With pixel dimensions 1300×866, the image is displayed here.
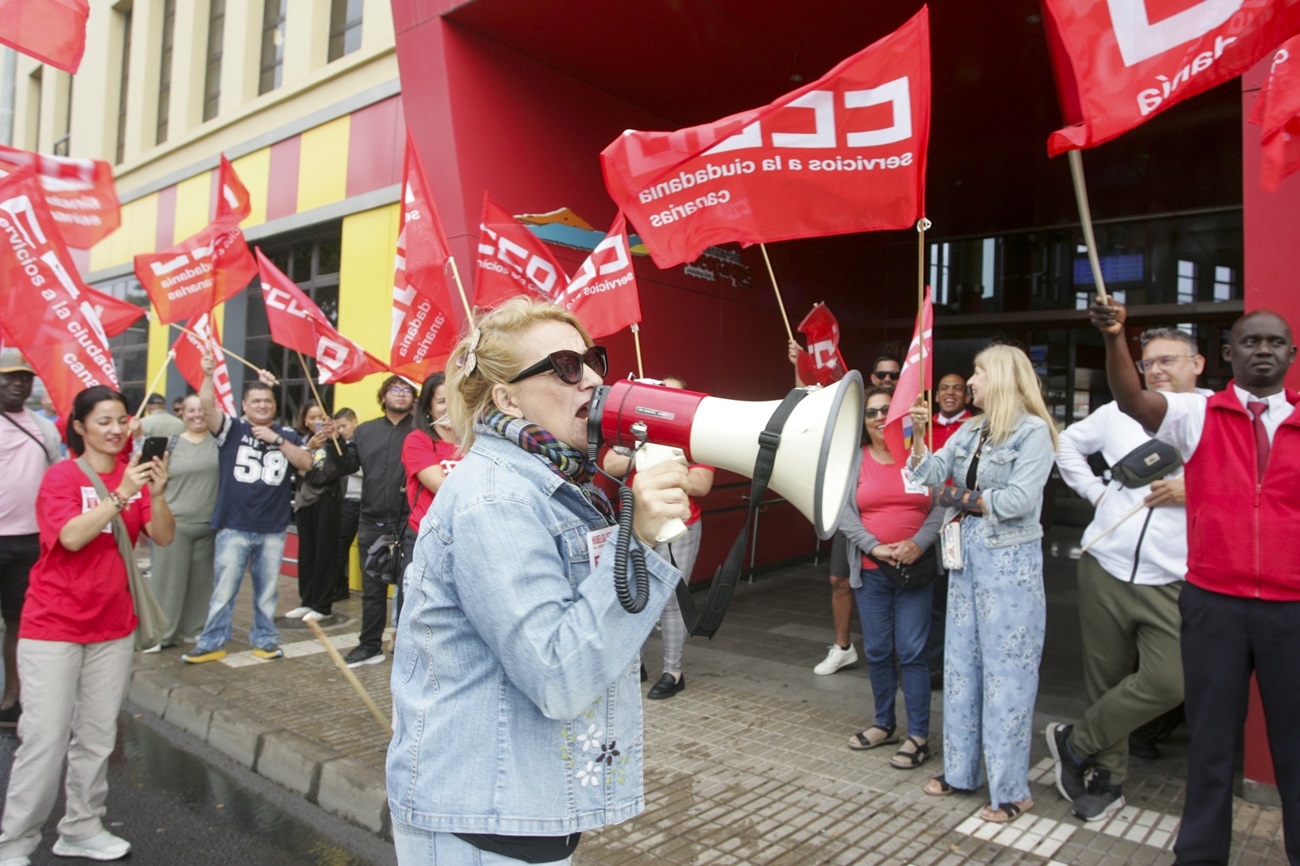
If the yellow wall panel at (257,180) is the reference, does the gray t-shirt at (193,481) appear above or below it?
below

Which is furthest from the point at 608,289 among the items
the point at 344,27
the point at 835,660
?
the point at 344,27

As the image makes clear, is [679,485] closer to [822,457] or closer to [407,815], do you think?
[822,457]

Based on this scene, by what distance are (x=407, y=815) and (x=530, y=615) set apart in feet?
1.66

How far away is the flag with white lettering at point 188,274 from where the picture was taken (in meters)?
6.68

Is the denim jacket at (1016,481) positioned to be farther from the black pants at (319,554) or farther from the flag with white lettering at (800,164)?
the black pants at (319,554)

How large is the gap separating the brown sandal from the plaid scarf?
9.96 feet

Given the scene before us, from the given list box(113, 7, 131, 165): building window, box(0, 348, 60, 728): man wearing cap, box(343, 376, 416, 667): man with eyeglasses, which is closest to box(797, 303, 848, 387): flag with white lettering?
box(343, 376, 416, 667): man with eyeglasses

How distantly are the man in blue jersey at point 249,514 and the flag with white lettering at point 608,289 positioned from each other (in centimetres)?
268

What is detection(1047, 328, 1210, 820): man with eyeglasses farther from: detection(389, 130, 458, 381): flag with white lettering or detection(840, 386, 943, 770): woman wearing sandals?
detection(389, 130, 458, 381): flag with white lettering

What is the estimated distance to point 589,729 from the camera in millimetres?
1714

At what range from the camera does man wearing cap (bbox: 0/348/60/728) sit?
5.09 meters

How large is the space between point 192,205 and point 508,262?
25.0 ft

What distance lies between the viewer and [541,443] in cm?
171

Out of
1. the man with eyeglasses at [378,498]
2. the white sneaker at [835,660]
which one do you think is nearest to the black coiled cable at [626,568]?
the white sneaker at [835,660]
